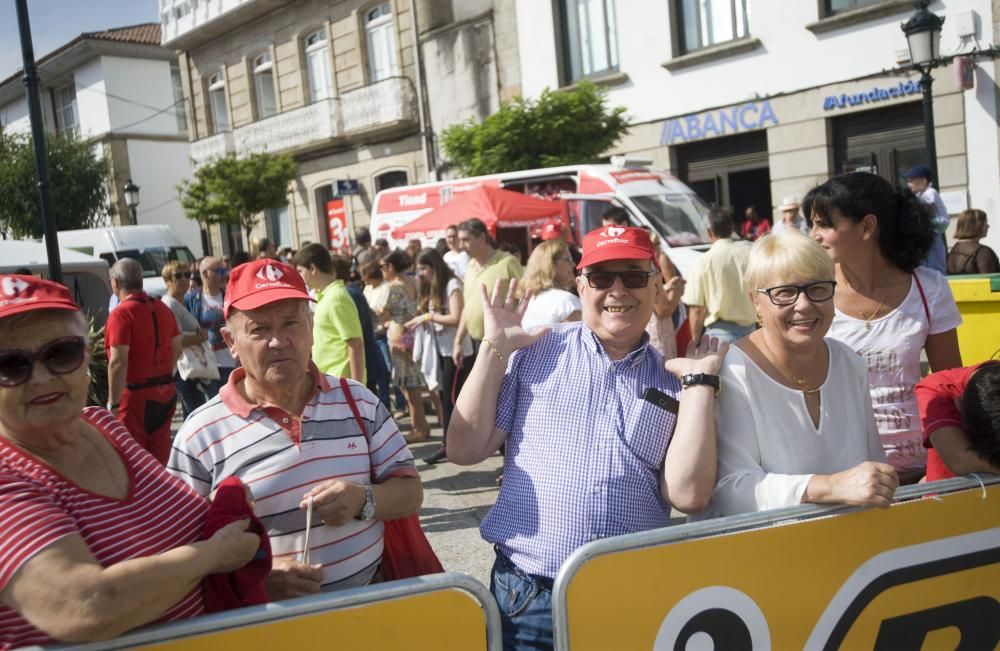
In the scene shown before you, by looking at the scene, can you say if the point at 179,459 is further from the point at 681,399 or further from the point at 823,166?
the point at 823,166

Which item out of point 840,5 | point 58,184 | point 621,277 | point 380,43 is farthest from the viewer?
point 58,184

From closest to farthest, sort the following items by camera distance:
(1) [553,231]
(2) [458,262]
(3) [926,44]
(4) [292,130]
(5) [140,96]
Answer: (1) [553,231], (3) [926,44], (2) [458,262], (4) [292,130], (5) [140,96]

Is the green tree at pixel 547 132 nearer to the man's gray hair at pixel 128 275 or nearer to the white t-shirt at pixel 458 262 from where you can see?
the white t-shirt at pixel 458 262

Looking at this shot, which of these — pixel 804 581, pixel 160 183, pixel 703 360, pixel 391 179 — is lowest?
pixel 804 581

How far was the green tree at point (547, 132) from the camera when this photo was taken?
16.5 metres

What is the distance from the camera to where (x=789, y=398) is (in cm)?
242

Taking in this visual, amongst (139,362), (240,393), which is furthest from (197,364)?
(240,393)

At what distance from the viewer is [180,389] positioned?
725 centimetres

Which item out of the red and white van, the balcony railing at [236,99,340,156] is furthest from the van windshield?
the balcony railing at [236,99,340,156]

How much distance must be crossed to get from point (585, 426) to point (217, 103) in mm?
31612

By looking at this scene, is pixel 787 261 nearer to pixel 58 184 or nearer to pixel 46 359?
pixel 46 359

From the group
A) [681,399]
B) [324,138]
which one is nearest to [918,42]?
[681,399]

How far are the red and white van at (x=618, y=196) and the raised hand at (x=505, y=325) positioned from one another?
9.42 m

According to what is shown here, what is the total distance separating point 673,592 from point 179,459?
1.31 m
